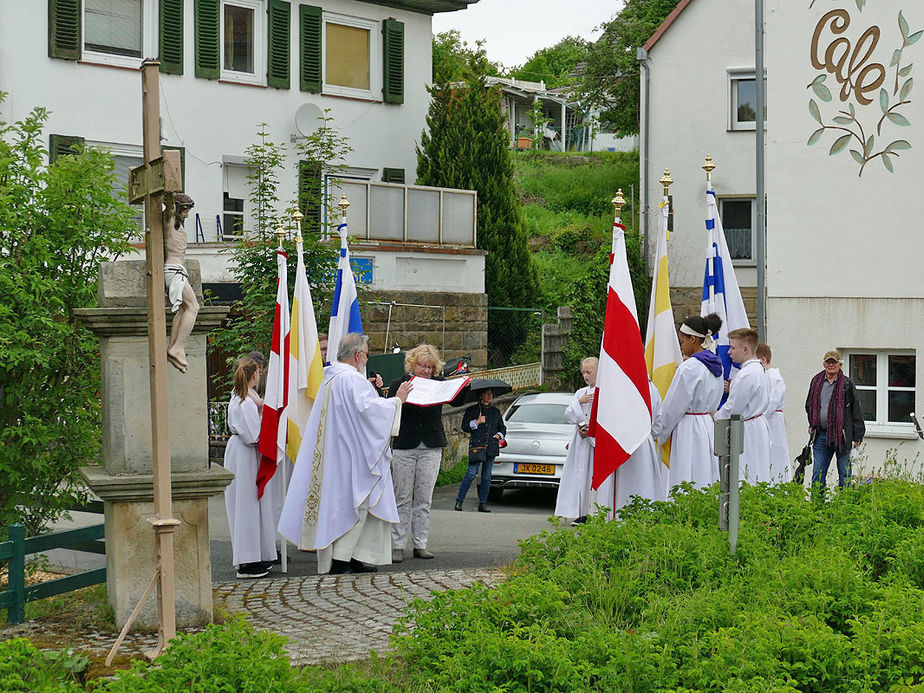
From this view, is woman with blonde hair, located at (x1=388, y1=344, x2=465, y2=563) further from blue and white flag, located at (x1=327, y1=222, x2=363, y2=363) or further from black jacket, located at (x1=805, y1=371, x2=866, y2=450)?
black jacket, located at (x1=805, y1=371, x2=866, y2=450)

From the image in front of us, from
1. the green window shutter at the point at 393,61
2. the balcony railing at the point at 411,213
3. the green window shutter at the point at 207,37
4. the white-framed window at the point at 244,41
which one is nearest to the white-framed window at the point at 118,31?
the green window shutter at the point at 207,37

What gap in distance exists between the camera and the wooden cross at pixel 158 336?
19.0 ft

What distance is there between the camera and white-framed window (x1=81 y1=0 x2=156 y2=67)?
21.8m

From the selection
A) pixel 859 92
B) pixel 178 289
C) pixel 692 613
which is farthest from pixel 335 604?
pixel 859 92

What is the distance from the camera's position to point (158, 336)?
586 centimetres

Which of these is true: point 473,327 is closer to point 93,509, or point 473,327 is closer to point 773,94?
point 773,94

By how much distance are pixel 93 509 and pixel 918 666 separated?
558 cm

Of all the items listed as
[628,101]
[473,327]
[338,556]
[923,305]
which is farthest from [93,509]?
[628,101]

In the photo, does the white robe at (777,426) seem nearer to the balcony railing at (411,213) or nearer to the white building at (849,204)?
the white building at (849,204)

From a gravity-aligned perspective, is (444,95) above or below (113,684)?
above

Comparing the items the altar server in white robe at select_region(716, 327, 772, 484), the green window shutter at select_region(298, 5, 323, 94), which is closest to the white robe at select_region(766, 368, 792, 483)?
the altar server in white robe at select_region(716, 327, 772, 484)

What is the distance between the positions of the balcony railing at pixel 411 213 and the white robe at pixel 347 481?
38.0 feet

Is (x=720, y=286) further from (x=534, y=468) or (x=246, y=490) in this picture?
(x=246, y=490)

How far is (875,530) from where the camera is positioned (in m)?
7.81
